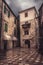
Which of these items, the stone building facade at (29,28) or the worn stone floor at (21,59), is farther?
the stone building facade at (29,28)

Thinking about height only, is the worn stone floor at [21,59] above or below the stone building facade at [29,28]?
below

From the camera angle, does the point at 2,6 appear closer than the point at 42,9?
Yes

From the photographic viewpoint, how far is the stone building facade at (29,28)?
27850 mm

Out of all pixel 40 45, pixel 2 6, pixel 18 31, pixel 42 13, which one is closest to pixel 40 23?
pixel 42 13

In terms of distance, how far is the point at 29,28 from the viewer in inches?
1128

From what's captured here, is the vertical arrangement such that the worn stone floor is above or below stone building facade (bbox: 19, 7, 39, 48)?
below

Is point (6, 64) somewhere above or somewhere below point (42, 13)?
below

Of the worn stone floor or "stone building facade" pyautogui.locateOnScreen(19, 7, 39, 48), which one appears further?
"stone building facade" pyautogui.locateOnScreen(19, 7, 39, 48)

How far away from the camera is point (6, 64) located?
8359mm

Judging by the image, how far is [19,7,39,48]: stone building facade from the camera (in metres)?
27.9

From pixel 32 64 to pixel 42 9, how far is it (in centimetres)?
1899

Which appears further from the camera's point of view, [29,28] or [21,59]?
[29,28]

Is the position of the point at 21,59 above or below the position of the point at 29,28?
below

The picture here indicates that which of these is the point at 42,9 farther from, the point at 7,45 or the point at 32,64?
the point at 32,64
